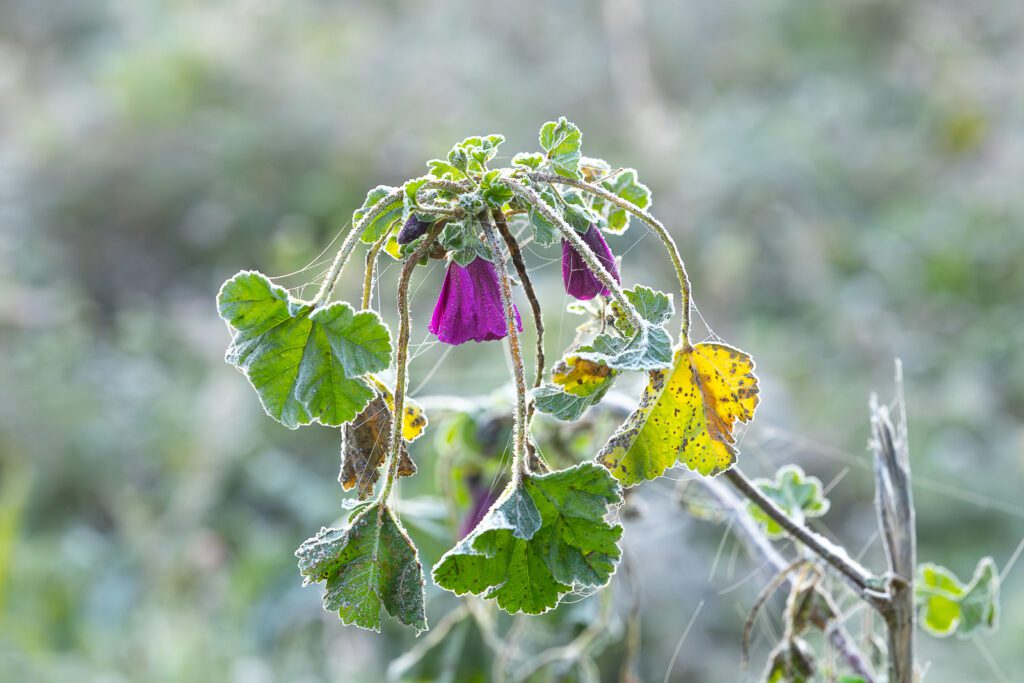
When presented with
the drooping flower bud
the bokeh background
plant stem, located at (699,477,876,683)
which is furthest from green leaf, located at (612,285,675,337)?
the bokeh background

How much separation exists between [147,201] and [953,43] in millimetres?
4098

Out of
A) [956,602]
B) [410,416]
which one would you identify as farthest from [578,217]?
[956,602]

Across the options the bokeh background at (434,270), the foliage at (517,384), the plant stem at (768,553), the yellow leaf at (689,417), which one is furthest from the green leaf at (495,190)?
the bokeh background at (434,270)

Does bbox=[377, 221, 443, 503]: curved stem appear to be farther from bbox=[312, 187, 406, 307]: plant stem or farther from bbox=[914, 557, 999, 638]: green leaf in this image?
bbox=[914, 557, 999, 638]: green leaf

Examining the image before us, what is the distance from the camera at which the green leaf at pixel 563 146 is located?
0.46 meters

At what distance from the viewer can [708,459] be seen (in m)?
0.46

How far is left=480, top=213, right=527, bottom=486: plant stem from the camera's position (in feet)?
1.37

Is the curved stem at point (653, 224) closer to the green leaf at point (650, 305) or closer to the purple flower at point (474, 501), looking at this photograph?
the green leaf at point (650, 305)

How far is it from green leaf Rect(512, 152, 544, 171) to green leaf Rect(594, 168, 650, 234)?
86 millimetres

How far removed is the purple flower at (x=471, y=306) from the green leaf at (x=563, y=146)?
0.06m

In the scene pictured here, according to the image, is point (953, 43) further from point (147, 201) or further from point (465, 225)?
point (465, 225)

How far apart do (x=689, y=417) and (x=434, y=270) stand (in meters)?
1.90

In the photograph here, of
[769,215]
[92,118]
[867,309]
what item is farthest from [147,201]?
[867,309]

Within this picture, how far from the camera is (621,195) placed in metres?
0.55
